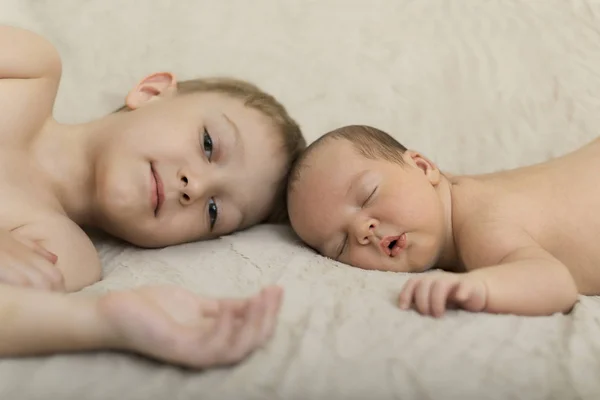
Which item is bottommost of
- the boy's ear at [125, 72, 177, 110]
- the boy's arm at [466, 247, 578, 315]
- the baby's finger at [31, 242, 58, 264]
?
the baby's finger at [31, 242, 58, 264]

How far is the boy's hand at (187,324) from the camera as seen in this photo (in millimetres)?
684

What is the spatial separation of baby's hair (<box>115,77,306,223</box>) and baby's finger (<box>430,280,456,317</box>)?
20.2 inches

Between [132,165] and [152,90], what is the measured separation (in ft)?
0.87

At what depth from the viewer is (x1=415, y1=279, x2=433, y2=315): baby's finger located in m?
0.85

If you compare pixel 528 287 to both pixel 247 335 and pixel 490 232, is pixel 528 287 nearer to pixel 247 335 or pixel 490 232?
pixel 490 232

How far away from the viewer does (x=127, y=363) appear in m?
0.70

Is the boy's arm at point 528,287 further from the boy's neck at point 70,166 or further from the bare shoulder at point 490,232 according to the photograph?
the boy's neck at point 70,166

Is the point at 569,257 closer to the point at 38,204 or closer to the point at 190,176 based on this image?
the point at 190,176

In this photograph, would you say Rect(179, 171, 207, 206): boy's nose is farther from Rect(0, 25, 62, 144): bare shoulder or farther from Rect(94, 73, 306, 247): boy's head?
Rect(0, 25, 62, 144): bare shoulder

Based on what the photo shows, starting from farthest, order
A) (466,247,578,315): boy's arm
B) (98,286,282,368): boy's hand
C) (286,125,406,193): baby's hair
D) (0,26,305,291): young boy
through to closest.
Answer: (286,125,406,193): baby's hair → (0,26,305,291): young boy → (466,247,578,315): boy's arm → (98,286,282,368): boy's hand

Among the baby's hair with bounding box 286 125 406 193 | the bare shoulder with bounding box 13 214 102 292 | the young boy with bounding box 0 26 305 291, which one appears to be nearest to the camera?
the bare shoulder with bounding box 13 214 102 292

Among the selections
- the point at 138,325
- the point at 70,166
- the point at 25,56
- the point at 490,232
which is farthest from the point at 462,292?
the point at 25,56

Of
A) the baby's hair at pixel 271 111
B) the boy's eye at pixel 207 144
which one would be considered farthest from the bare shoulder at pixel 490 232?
the boy's eye at pixel 207 144

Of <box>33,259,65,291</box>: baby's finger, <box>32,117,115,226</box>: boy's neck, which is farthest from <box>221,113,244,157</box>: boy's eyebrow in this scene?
<box>33,259,65,291</box>: baby's finger
